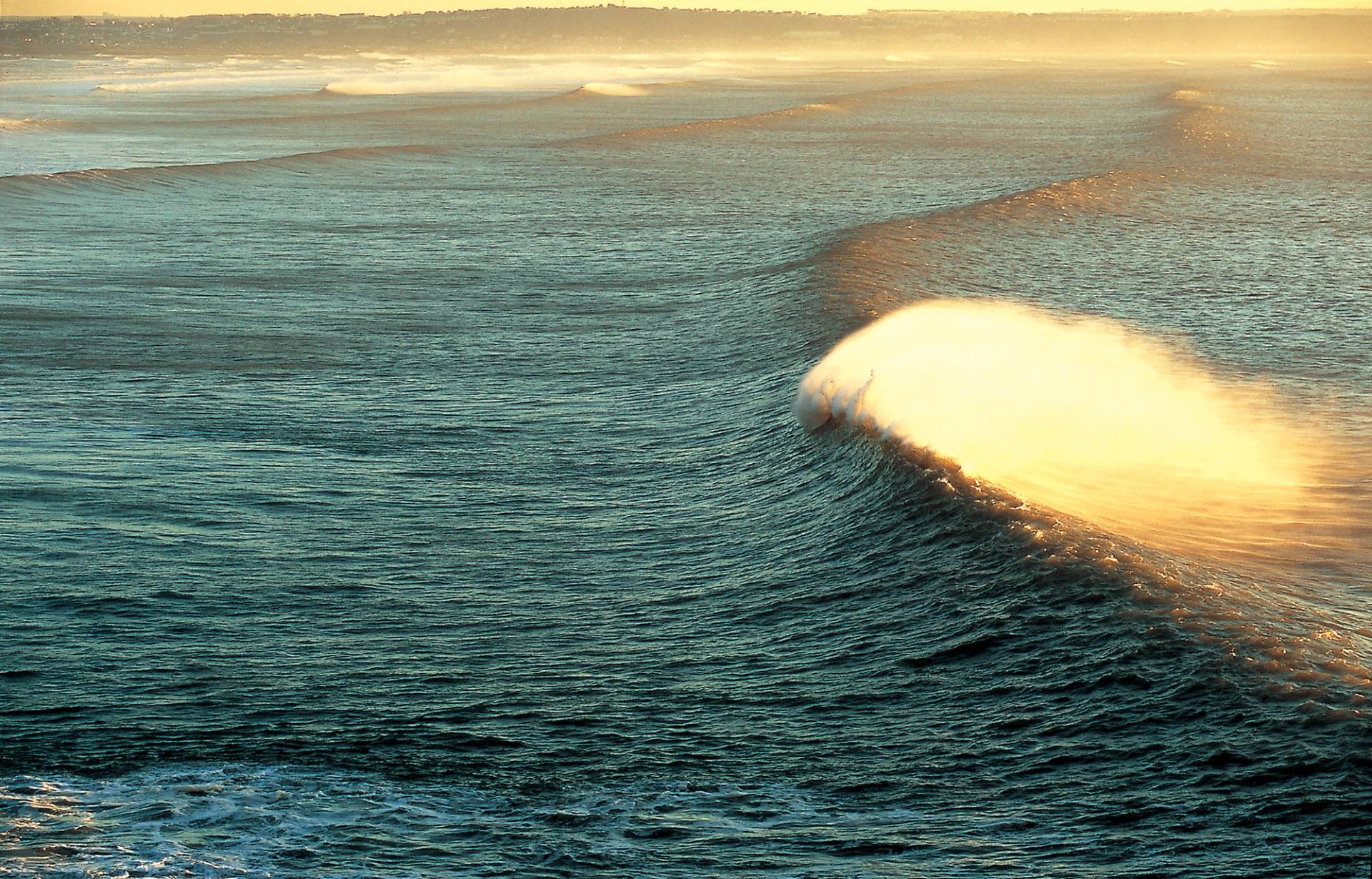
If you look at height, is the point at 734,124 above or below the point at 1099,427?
above

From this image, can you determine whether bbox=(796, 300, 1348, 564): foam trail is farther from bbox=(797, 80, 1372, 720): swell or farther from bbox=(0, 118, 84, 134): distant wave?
bbox=(0, 118, 84, 134): distant wave

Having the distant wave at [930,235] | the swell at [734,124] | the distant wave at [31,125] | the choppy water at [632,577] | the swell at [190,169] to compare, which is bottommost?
the choppy water at [632,577]

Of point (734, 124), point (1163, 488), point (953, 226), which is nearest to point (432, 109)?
point (734, 124)

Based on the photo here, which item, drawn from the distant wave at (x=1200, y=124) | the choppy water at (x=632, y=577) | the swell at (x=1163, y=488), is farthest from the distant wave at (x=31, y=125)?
the swell at (x=1163, y=488)

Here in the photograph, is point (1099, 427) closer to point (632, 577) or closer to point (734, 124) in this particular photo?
point (632, 577)

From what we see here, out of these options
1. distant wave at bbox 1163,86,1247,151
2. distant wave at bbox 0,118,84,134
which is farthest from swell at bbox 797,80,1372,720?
distant wave at bbox 0,118,84,134

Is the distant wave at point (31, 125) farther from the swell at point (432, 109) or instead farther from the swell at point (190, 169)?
the swell at point (190, 169)
